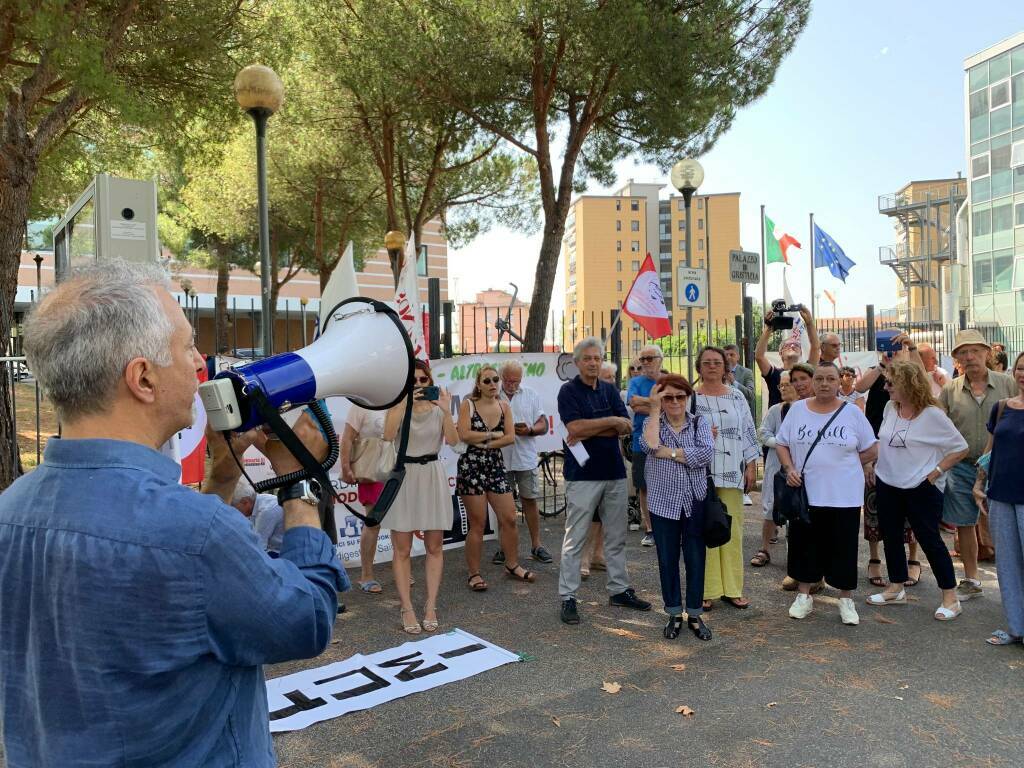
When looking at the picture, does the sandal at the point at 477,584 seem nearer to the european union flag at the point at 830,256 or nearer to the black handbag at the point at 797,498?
the black handbag at the point at 797,498

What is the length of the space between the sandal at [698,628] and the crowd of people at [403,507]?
65mm

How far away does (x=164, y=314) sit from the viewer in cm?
117

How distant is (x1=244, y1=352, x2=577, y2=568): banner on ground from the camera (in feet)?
19.3

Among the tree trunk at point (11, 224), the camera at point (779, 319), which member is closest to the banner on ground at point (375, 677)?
the tree trunk at point (11, 224)

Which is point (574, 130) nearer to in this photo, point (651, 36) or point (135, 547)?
point (651, 36)

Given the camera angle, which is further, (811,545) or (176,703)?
(811,545)

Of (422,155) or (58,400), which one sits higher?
(422,155)

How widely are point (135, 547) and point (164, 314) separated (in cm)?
37

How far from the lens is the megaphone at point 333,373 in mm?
1407

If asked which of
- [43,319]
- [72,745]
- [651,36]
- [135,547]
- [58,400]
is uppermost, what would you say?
[651,36]

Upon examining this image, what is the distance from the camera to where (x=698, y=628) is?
14.6 ft

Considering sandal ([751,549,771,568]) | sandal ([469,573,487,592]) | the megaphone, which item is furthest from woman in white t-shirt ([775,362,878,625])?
the megaphone

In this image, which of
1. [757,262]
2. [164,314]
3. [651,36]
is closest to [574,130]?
[651,36]

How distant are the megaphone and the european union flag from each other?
12.8 metres
